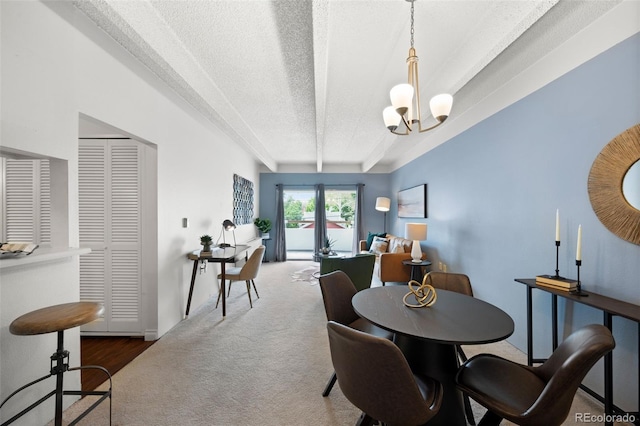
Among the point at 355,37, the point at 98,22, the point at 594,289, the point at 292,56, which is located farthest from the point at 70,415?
the point at 594,289

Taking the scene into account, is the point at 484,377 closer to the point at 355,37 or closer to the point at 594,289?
the point at 594,289

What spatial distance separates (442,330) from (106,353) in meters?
2.98

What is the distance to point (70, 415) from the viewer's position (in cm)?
170

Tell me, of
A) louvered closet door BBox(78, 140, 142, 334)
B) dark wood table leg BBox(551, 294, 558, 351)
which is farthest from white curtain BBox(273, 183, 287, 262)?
dark wood table leg BBox(551, 294, 558, 351)

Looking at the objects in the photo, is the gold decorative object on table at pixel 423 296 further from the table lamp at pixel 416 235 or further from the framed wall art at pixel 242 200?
the framed wall art at pixel 242 200

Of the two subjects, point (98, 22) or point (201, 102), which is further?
point (201, 102)

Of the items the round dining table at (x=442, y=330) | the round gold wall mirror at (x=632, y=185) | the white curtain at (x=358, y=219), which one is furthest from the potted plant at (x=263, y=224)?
the round gold wall mirror at (x=632, y=185)

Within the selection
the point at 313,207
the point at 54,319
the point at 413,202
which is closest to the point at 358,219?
the point at 313,207

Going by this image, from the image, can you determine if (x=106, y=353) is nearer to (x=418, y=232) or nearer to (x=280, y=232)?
(x=418, y=232)

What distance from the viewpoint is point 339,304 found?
2.04 metres

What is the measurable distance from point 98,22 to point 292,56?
4.51ft

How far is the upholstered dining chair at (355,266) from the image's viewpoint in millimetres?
3348

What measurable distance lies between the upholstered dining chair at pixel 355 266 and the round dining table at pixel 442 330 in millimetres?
1623

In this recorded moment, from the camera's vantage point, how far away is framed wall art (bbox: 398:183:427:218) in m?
4.80
